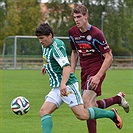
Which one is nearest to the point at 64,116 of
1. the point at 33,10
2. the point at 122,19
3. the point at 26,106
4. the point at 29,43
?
the point at 26,106

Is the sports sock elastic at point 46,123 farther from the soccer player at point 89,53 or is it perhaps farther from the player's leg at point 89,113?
the soccer player at point 89,53

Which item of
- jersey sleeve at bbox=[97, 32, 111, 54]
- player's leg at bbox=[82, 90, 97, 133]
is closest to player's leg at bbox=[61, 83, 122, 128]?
player's leg at bbox=[82, 90, 97, 133]

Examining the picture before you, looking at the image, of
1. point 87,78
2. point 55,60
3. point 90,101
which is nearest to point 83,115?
point 90,101

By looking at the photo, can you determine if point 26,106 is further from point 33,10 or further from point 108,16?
point 108,16

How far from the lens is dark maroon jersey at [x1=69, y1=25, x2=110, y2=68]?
26.4 feet

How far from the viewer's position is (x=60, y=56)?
716 cm

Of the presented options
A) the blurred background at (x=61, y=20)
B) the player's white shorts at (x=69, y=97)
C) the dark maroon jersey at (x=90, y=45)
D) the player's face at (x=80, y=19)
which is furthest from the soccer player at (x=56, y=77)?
the blurred background at (x=61, y=20)

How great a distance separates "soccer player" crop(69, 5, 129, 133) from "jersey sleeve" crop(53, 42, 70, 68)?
2.51 feet

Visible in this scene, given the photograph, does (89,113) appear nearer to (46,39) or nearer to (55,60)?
(55,60)

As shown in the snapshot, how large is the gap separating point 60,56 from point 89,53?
1197 millimetres

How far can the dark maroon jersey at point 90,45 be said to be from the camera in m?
8.05

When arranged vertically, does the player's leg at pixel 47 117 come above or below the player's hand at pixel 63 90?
below

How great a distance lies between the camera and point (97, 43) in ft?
26.5

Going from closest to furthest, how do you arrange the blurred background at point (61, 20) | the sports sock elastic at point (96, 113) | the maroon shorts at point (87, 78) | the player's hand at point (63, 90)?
the player's hand at point (63, 90) < the sports sock elastic at point (96, 113) < the maroon shorts at point (87, 78) < the blurred background at point (61, 20)
